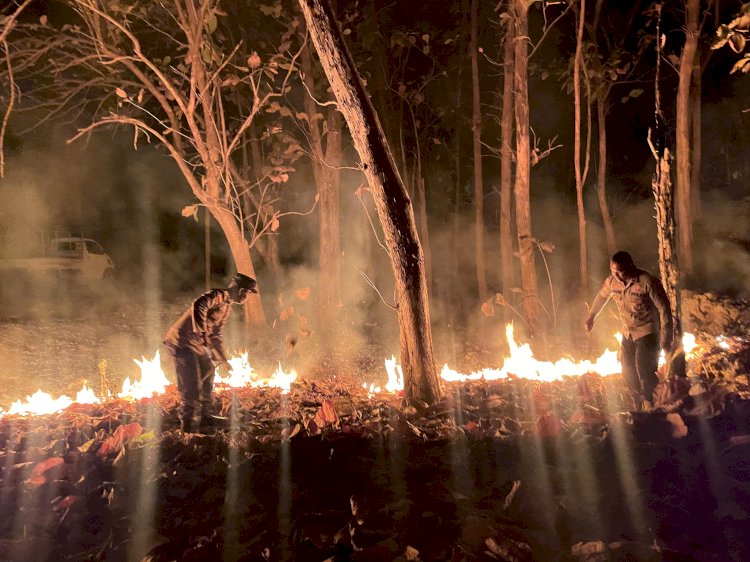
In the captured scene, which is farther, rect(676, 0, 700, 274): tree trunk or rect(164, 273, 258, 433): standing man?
rect(676, 0, 700, 274): tree trunk

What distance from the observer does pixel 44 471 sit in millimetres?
5766

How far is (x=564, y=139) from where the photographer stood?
21.8 meters

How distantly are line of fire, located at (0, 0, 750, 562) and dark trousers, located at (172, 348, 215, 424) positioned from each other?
39mm

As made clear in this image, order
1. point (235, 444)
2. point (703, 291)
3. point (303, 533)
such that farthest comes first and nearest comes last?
point (703, 291) < point (235, 444) < point (303, 533)

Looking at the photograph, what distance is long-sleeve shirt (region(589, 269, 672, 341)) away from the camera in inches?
265

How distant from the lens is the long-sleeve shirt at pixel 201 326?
7.27 metres

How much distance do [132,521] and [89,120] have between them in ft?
54.0

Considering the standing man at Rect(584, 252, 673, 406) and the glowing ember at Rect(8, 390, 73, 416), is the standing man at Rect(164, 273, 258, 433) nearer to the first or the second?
the glowing ember at Rect(8, 390, 73, 416)

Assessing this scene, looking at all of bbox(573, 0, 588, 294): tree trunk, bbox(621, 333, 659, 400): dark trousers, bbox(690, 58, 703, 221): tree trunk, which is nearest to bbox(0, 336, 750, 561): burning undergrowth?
bbox(621, 333, 659, 400): dark trousers

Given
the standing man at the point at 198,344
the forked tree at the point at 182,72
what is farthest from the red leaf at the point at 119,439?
the forked tree at the point at 182,72

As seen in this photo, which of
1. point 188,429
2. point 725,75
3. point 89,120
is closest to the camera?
point 188,429

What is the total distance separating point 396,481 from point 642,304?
400 cm

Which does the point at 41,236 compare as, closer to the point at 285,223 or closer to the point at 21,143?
the point at 21,143

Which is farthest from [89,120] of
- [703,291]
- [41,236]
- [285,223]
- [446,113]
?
[703,291]
